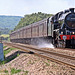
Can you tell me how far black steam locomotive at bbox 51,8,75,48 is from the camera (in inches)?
524

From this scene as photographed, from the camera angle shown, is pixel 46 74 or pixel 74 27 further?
pixel 74 27

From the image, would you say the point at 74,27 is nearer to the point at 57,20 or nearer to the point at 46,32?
the point at 57,20

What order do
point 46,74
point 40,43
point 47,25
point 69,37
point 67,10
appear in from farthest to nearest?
point 40,43, point 47,25, point 67,10, point 69,37, point 46,74

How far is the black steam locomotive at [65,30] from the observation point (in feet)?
43.7

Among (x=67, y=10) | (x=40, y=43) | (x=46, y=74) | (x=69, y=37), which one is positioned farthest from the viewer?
(x=40, y=43)

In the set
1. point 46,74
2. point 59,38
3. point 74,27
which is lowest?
point 46,74

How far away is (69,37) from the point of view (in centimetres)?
1327

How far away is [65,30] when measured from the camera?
13.6m

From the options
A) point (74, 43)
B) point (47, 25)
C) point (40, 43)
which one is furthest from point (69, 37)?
point (40, 43)

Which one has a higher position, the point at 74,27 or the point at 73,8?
the point at 73,8

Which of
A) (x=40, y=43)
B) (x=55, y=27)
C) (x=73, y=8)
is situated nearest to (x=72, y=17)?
(x=73, y=8)

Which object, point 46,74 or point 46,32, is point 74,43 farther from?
point 46,74

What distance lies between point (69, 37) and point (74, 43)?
0.77m

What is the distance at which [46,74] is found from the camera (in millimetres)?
5523
